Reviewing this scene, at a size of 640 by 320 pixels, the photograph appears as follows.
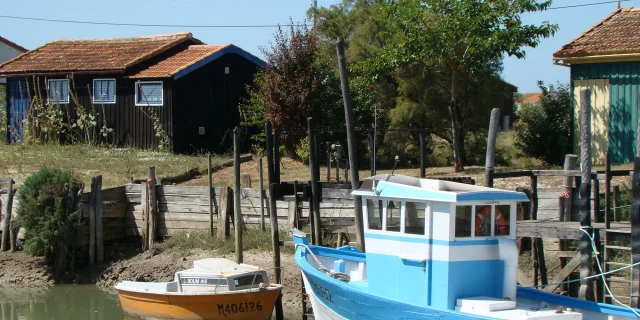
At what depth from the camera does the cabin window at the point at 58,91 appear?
31125 mm

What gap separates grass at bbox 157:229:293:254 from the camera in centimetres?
1803

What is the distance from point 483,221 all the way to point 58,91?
78.3ft

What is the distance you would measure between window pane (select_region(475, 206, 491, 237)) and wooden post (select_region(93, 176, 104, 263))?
36.4 ft

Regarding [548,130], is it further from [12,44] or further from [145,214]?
[12,44]

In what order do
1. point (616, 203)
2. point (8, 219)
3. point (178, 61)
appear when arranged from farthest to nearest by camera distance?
point (178, 61) < point (8, 219) < point (616, 203)

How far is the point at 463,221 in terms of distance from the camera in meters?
11.2

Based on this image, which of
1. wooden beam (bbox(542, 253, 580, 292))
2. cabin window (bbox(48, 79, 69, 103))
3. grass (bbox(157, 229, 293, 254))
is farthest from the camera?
cabin window (bbox(48, 79, 69, 103))

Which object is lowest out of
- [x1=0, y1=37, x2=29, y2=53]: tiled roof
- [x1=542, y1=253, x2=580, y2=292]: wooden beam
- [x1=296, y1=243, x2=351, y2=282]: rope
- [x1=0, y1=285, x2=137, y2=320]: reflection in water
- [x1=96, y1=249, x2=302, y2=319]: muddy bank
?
[x1=0, y1=285, x2=137, y2=320]: reflection in water

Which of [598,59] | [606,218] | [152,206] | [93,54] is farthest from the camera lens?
[93,54]

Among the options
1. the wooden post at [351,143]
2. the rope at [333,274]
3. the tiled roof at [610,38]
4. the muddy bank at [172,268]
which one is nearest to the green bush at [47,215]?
the muddy bank at [172,268]

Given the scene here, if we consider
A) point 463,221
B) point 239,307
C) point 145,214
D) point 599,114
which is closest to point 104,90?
point 145,214

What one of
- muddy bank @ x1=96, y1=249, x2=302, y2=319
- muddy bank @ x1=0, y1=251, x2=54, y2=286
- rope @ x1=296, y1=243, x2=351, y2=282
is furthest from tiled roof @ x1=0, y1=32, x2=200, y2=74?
rope @ x1=296, y1=243, x2=351, y2=282

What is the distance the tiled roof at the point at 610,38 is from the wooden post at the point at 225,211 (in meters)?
10.3

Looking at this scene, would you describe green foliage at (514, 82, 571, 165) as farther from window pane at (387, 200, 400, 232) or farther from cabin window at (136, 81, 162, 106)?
window pane at (387, 200, 400, 232)
